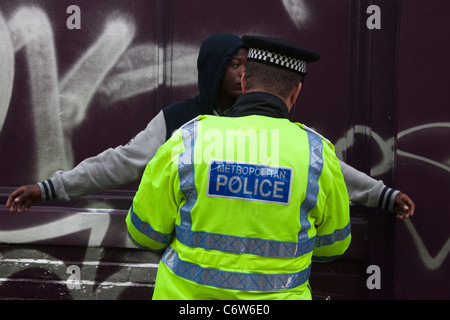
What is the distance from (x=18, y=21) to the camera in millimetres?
3893

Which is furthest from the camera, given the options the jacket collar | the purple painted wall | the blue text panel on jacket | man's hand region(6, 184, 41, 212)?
the purple painted wall

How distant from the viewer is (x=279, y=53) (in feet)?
6.60

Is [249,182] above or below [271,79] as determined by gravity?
below

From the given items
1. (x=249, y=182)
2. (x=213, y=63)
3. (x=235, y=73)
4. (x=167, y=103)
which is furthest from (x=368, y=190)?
(x=167, y=103)

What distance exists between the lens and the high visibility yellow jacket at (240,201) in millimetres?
1813

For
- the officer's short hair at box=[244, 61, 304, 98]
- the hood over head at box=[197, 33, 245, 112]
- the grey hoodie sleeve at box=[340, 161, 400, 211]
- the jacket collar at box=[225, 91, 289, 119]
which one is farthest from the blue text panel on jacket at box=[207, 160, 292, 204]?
the grey hoodie sleeve at box=[340, 161, 400, 211]

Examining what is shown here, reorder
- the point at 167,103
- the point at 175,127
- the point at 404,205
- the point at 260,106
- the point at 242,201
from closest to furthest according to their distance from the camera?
1. the point at 242,201
2. the point at 260,106
3. the point at 404,205
4. the point at 175,127
5. the point at 167,103

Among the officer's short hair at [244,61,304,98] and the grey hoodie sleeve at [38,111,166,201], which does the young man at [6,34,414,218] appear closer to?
the grey hoodie sleeve at [38,111,166,201]

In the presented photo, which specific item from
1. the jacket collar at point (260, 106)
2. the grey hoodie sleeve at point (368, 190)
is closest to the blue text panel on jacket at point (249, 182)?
the jacket collar at point (260, 106)

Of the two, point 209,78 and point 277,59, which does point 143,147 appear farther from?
point 277,59

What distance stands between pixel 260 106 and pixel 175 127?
3.25ft

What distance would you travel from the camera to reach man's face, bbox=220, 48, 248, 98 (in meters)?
2.74

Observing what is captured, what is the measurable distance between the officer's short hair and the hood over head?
71 cm

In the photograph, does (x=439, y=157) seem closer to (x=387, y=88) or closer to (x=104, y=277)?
(x=387, y=88)
